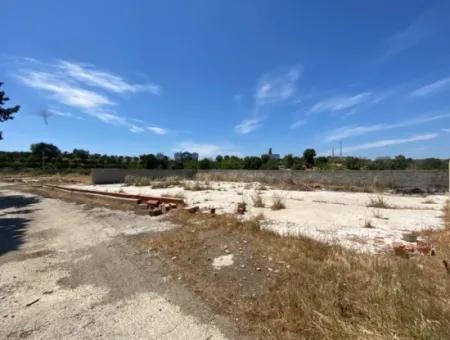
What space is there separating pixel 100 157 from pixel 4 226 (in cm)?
7094

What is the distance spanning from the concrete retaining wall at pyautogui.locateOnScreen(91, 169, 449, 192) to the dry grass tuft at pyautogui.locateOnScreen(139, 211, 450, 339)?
1618 cm

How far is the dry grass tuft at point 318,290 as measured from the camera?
229cm

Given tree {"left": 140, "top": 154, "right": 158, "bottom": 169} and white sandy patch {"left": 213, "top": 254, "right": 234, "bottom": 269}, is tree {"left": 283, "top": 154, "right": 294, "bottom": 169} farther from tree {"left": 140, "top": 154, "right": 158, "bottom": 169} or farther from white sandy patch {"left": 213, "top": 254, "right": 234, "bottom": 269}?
white sandy patch {"left": 213, "top": 254, "right": 234, "bottom": 269}

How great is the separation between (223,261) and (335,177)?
65.4 ft

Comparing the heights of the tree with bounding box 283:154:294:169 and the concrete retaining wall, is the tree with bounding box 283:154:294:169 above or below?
above

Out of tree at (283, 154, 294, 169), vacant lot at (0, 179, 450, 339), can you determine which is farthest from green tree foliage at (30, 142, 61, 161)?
vacant lot at (0, 179, 450, 339)

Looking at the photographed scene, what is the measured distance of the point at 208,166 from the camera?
51.2 meters

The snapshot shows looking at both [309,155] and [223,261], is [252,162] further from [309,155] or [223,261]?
[223,261]

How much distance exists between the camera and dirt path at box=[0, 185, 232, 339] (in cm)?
265

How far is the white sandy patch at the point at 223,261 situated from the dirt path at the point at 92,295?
70 cm

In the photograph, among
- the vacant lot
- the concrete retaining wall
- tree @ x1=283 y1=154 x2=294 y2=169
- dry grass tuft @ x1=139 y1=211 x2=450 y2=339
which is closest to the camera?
dry grass tuft @ x1=139 y1=211 x2=450 y2=339

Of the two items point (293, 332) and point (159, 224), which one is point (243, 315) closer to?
point (293, 332)

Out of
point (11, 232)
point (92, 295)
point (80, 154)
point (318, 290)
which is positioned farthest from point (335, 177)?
point (80, 154)

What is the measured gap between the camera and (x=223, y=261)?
171 inches
